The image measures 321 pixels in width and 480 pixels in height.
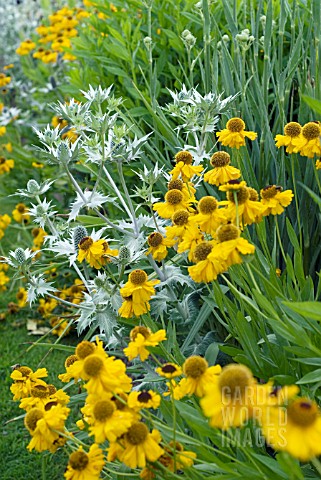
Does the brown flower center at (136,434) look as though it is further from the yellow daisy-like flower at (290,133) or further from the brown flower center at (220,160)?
the yellow daisy-like flower at (290,133)

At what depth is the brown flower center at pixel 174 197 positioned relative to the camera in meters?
1.66

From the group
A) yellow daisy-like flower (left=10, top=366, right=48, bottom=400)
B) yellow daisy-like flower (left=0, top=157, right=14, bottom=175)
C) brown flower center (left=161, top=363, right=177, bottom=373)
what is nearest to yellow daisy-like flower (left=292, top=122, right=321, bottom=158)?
brown flower center (left=161, top=363, right=177, bottom=373)

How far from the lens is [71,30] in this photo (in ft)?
16.0

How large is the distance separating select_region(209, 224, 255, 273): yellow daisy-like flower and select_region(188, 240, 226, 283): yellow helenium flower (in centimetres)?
3

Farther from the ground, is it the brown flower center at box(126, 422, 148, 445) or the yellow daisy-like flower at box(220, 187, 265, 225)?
the yellow daisy-like flower at box(220, 187, 265, 225)

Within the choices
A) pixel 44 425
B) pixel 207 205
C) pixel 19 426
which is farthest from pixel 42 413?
pixel 19 426

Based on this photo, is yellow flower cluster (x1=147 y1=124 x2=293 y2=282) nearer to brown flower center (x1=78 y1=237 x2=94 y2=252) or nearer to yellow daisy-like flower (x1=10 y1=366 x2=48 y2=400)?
brown flower center (x1=78 y1=237 x2=94 y2=252)

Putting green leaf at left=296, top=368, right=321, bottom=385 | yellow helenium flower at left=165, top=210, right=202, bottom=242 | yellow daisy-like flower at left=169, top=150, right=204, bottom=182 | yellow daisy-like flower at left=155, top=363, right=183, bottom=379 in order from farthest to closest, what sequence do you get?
yellow daisy-like flower at left=169, top=150, right=204, bottom=182 → yellow helenium flower at left=165, top=210, right=202, bottom=242 → green leaf at left=296, top=368, right=321, bottom=385 → yellow daisy-like flower at left=155, top=363, right=183, bottom=379

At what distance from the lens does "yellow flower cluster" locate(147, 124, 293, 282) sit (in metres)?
1.25

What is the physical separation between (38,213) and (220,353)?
2.26 feet

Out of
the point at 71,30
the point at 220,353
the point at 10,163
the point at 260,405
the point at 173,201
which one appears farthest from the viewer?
the point at 71,30

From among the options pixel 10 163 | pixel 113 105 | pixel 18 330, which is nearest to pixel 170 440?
pixel 113 105

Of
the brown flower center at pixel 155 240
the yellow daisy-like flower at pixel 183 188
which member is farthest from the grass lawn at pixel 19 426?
the yellow daisy-like flower at pixel 183 188

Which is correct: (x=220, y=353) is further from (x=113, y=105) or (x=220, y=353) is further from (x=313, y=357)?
(x=113, y=105)
